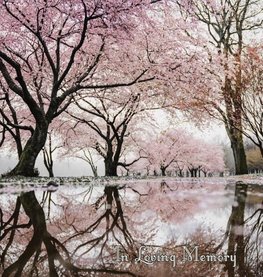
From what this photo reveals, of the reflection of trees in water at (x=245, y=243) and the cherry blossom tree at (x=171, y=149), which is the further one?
the cherry blossom tree at (x=171, y=149)

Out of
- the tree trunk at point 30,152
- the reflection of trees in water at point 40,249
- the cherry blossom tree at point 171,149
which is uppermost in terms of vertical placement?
the cherry blossom tree at point 171,149

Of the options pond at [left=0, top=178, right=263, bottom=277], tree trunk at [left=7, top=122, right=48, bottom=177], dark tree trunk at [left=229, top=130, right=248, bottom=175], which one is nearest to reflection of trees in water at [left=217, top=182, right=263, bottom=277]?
pond at [left=0, top=178, right=263, bottom=277]

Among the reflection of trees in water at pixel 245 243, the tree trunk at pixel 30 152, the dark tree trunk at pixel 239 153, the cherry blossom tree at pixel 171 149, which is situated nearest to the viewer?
the reflection of trees in water at pixel 245 243

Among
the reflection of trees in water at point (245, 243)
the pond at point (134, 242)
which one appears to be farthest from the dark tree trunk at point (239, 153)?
the reflection of trees in water at point (245, 243)

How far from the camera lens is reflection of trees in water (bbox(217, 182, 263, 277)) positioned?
271 centimetres

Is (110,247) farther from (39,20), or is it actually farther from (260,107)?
(260,107)

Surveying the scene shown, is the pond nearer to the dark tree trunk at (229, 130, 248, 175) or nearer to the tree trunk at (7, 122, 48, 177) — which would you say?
the tree trunk at (7, 122, 48, 177)

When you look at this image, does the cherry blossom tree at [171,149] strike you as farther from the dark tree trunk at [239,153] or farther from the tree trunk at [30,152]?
the tree trunk at [30,152]

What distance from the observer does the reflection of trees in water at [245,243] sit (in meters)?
2.71

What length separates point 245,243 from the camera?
3.45 m

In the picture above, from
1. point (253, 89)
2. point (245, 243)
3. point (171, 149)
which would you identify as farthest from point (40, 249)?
point (171, 149)

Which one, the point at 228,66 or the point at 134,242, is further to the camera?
the point at 228,66

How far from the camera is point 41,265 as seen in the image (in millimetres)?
2906

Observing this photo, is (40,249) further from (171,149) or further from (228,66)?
(171,149)
